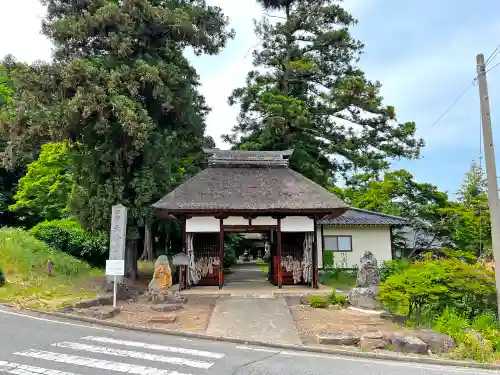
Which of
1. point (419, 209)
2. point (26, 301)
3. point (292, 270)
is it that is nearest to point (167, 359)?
point (26, 301)

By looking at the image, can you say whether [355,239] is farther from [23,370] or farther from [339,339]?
[23,370]

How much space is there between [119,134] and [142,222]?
3737 millimetres

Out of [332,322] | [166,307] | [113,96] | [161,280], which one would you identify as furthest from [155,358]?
[113,96]

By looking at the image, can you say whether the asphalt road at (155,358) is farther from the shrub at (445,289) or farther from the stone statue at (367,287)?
the stone statue at (367,287)

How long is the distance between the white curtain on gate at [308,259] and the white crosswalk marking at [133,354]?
9625 mm

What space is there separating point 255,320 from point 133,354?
3.79 metres

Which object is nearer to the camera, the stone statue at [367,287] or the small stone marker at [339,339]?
the small stone marker at [339,339]

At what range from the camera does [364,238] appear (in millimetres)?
22781

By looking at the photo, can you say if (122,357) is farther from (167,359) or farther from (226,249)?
(226,249)

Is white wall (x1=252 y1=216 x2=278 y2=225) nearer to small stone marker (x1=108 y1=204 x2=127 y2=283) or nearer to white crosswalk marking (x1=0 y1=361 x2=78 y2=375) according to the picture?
small stone marker (x1=108 y1=204 x2=127 y2=283)

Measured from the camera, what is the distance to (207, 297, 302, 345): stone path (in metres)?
8.82

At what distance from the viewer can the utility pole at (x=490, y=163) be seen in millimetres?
8852

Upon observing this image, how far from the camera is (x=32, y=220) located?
29953 mm

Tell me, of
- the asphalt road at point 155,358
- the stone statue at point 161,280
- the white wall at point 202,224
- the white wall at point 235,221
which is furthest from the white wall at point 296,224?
the asphalt road at point 155,358
